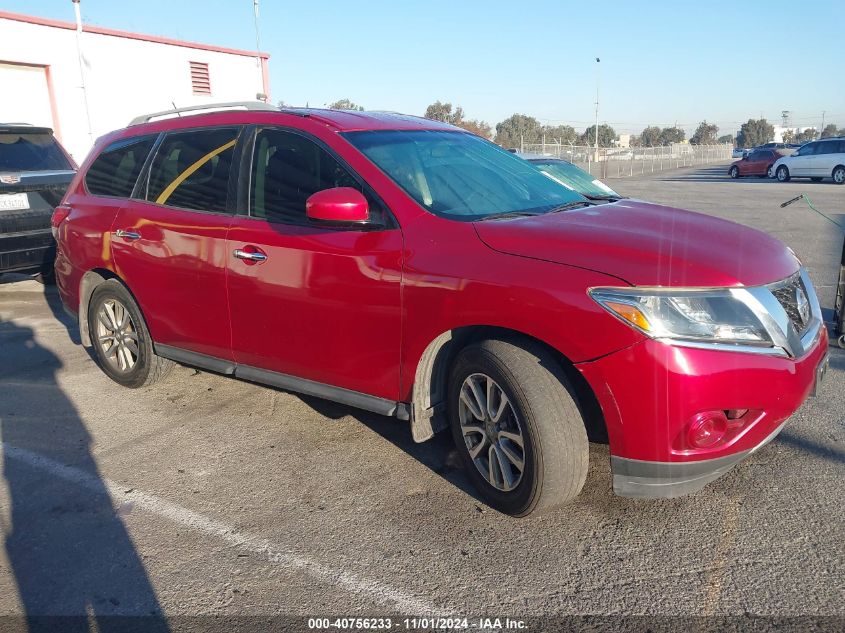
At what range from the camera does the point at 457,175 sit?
12.9 feet

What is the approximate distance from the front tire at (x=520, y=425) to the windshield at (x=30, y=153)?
21.9 feet

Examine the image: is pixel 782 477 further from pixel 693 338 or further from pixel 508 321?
pixel 508 321

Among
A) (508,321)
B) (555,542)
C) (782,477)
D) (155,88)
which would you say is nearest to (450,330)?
(508,321)

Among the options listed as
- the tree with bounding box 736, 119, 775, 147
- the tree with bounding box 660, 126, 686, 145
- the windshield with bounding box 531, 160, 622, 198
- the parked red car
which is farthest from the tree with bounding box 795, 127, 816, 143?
the windshield with bounding box 531, 160, 622, 198

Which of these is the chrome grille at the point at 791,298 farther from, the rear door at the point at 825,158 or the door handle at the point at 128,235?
the rear door at the point at 825,158

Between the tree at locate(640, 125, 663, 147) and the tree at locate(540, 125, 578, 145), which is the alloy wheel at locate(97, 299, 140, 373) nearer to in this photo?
the tree at locate(540, 125, 578, 145)

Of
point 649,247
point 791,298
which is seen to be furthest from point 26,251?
point 791,298

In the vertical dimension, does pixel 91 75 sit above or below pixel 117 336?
above

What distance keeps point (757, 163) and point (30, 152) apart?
34.3 m

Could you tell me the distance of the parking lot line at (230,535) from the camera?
2.71m

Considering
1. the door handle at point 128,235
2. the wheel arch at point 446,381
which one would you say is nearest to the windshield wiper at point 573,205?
the wheel arch at point 446,381

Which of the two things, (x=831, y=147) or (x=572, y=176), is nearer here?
(x=572, y=176)

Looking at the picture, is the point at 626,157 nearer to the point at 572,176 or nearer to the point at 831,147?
the point at 831,147

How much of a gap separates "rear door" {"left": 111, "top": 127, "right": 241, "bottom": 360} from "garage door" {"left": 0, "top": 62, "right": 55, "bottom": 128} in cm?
1440
